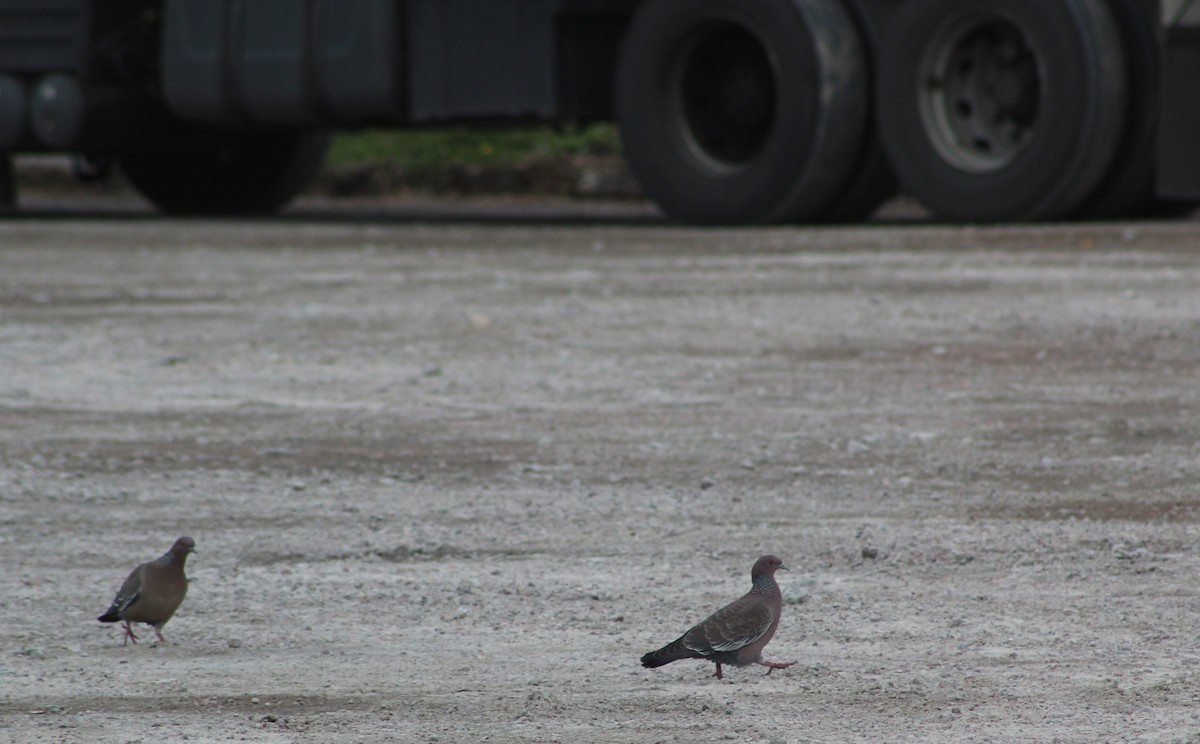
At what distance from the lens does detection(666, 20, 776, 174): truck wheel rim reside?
35.6 ft

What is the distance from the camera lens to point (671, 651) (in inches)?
116

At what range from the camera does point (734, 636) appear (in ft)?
9.77

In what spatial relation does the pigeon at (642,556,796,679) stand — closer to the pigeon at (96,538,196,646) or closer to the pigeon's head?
the pigeon's head

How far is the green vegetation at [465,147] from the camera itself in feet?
57.0

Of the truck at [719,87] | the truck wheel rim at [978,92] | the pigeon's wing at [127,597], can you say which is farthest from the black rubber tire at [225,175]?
the pigeon's wing at [127,597]

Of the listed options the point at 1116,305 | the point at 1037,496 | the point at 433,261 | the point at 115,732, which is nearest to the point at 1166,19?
the point at 1116,305

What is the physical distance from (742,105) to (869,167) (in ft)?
2.76

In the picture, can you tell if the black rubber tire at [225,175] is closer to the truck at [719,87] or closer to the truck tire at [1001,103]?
the truck at [719,87]

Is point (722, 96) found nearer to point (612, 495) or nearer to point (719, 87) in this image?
point (719, 87)

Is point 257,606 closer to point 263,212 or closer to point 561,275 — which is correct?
point 561,275

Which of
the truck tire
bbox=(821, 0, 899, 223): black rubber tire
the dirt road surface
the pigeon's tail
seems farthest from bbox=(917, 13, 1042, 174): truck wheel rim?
the pigeon's tail

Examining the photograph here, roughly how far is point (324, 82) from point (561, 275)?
12.7 ft

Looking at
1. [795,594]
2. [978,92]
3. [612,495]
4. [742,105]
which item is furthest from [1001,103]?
[795,594]

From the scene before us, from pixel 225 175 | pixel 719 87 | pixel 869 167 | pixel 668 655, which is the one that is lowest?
pixel 225 175
